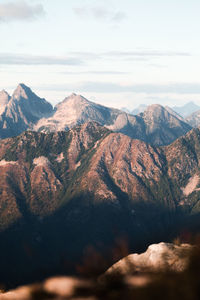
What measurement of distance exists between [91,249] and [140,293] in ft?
11.2

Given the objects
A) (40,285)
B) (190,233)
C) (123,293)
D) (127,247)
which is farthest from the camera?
(190,233)

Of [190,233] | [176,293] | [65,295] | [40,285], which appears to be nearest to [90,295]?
[65,295]

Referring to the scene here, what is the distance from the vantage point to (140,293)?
1376 cm

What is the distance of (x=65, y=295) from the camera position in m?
15.6

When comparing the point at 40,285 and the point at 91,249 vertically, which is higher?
the point at 91,249

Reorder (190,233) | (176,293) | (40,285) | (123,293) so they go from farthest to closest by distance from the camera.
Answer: (190,233), (40,285), (123,293), (176,293)

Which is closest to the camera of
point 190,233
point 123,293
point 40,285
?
point 123,293

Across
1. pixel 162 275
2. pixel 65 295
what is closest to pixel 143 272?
pixel 162 275

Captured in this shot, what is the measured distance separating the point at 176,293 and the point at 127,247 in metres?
3.93

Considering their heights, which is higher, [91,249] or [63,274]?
[91,249]

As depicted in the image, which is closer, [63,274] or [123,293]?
[123,293]

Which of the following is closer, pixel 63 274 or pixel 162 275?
pixel 162 275

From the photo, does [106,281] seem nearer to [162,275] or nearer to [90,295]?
[90,295]

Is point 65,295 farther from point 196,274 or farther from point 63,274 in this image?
point 196,274
